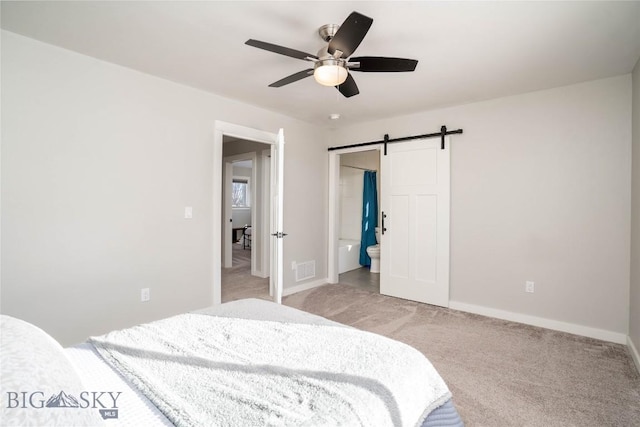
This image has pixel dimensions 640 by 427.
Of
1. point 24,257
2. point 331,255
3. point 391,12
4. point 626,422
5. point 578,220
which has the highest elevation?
point 391,12

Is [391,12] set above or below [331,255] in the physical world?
above

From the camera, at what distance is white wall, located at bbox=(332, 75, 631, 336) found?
2799 mm

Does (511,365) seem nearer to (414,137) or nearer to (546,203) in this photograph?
(546,203)

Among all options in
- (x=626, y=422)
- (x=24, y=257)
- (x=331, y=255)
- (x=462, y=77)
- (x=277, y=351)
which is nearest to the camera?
(x=277, y=351)

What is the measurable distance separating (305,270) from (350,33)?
3367 mm

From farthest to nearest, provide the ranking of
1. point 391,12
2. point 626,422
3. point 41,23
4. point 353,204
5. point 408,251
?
point 353,204 → point 408,251 → point 41,23 → point 391,12 → point 626,422

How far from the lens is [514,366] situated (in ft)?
7.60

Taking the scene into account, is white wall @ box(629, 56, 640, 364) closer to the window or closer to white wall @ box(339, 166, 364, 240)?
white wall @ box(339, 166, 364, 240)

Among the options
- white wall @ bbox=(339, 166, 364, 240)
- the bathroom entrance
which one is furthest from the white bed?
white wall @ bbox=(339, 166, 364, 240)

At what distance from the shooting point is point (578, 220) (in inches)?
116

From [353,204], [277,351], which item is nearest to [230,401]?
[277,351]

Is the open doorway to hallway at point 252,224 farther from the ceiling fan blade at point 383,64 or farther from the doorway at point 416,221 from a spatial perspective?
the ceiling fan blade at point 383,64

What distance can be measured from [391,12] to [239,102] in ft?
7.22

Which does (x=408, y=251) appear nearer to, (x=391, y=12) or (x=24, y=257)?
(x=391, y=12)
